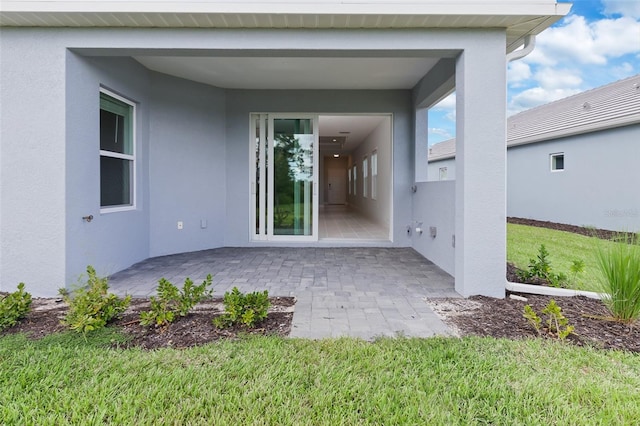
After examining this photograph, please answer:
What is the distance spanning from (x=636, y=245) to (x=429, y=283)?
1.98 metres

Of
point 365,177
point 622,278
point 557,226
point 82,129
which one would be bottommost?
point 622,278

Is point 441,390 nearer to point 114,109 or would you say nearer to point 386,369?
point 386,369

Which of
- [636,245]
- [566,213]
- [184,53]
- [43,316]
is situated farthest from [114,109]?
[566,213]

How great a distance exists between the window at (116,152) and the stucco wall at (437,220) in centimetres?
451

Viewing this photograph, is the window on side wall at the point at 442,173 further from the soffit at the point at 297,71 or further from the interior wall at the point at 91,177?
the interior wall at the point at 91,177

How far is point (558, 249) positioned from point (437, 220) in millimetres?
3269

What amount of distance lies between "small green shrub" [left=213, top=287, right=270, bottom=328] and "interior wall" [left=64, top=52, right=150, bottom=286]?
2155 mm

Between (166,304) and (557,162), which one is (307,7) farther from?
(557,162)

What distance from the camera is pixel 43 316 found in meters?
3.27

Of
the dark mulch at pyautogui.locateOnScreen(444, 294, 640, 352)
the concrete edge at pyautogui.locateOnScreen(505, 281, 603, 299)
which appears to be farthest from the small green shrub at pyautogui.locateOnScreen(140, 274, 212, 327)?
the concrete edge at pyautogui.locateOnScreen(505, 281, 603, 299)

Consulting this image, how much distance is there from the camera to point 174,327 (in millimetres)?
2994

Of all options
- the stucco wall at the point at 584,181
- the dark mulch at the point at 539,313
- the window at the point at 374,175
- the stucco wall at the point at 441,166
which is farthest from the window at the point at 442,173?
the dark mulch at the point at 539,313

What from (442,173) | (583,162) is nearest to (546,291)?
(583,162)

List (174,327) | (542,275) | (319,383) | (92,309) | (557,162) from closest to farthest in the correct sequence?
1. (319,383)
2. (92,309)
3. (174,327)
4. (542,275)
5. (557,162)
